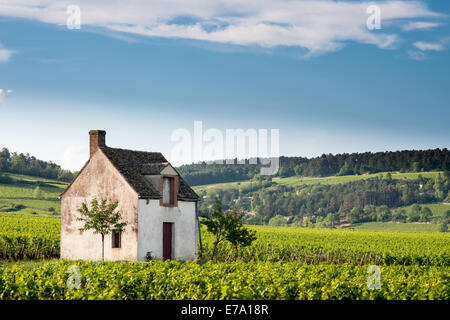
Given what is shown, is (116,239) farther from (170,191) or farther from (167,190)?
(170,191)

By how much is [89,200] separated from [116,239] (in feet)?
A: 10.5

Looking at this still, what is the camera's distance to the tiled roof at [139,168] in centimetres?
3822

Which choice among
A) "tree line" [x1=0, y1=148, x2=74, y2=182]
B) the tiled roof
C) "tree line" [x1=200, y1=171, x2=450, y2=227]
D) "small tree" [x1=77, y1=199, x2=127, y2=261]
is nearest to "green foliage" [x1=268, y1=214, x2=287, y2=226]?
"tree line" [x1=200, y1=171, x2=450, y2=227]

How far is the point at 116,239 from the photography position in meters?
38.2

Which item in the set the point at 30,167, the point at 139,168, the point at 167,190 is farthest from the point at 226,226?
the point at 30,167

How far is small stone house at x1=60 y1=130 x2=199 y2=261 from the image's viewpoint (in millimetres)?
37500

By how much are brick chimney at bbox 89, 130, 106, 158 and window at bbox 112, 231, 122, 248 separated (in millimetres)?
5399

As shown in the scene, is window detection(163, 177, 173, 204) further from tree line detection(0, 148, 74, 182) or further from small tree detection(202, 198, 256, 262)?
tree line detection(0, 148, 74, 182)

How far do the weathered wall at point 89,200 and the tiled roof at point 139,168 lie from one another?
0.45 metres
